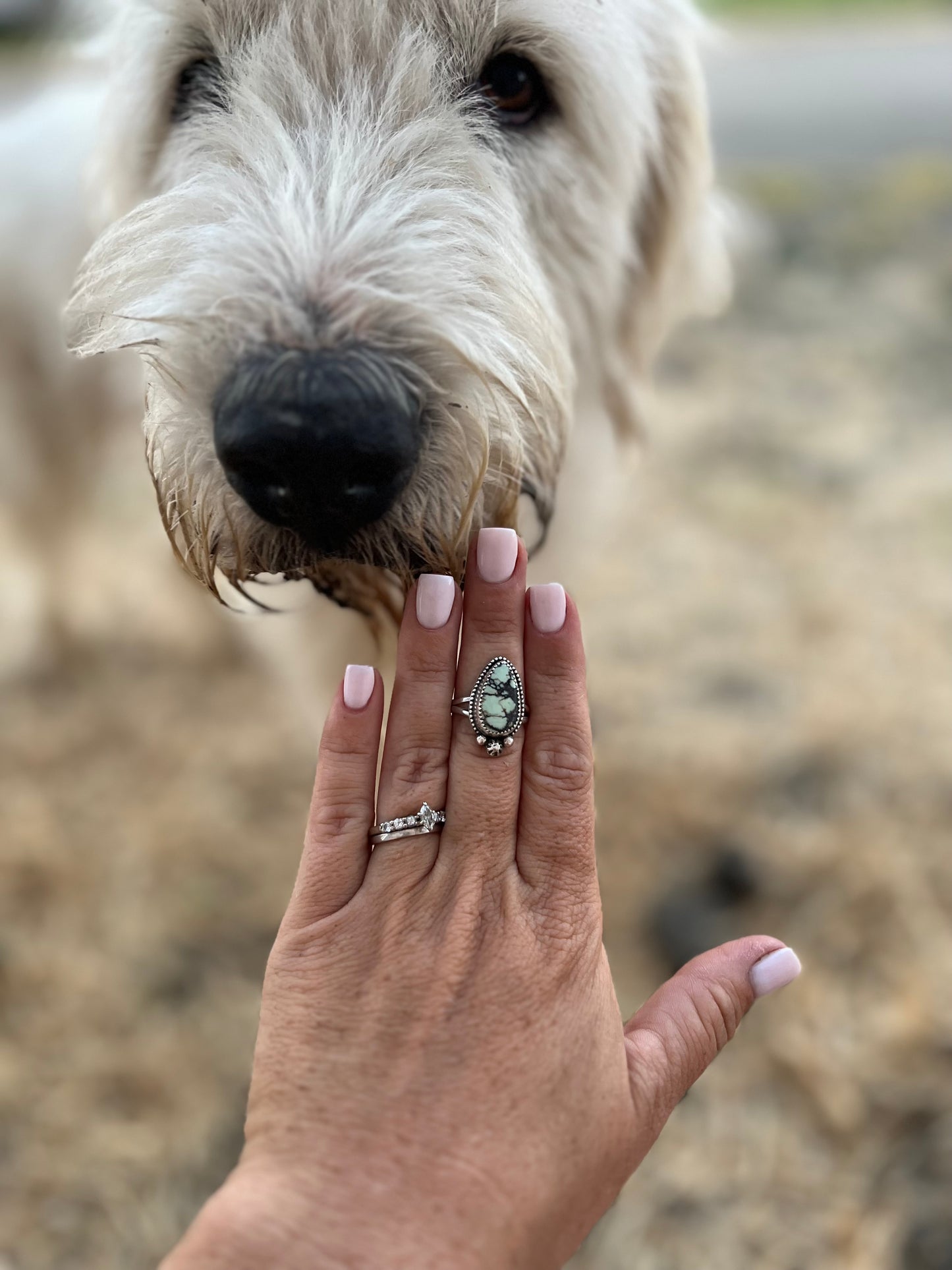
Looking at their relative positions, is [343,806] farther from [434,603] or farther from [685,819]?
[685,819]

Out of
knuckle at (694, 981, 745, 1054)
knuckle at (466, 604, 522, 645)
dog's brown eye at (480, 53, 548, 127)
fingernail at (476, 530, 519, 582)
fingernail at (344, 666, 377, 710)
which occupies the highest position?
dog's brown eye at (480, 53, 548, 127)

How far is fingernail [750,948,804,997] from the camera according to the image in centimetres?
121

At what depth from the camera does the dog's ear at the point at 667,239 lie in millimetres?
1910

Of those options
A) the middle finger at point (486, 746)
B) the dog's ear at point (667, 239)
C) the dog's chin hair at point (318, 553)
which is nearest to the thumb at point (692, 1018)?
the middle finger at point (486, 746)

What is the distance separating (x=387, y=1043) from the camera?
1.10 m

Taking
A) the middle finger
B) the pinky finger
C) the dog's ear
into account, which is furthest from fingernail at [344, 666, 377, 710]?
the dog's ear

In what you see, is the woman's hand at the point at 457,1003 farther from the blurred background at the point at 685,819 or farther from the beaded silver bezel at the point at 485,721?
the blurred background at the point at 685,819

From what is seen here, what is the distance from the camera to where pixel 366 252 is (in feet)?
3.95

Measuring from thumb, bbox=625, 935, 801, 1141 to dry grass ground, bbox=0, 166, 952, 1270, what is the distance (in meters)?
0.92

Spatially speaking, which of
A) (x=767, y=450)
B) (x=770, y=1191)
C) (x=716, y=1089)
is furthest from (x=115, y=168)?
(x=767, y=450)

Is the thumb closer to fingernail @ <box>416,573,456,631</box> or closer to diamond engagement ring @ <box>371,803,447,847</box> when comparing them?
diamond engagement ring @ <box>371,803,447,847</box>

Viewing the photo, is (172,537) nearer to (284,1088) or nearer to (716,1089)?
(284,1088)

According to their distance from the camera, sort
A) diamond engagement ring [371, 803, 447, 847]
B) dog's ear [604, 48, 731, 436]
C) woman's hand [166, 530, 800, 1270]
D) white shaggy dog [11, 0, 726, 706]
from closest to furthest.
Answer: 1. woman's hand [166, 530, 800, 1270]
2. white shaggy dog [11, 0, 726, 706]
3. diamond engagement ring [371, 803, 447, 847]
4. dog's ear [604, 48, 731, 436]

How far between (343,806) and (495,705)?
9.2 inches
